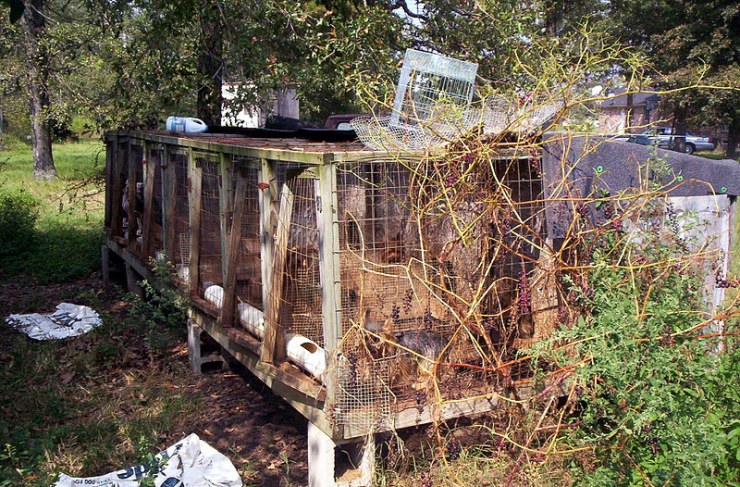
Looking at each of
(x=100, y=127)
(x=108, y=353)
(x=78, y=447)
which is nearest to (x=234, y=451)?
(x=78, y=447)

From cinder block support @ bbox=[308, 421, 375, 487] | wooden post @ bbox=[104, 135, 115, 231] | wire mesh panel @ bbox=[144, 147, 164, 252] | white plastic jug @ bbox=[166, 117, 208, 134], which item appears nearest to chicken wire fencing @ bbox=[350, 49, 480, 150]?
cinder block support @ bbox=[308, 421, 375, 487]

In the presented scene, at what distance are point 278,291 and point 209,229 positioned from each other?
5.69 ft

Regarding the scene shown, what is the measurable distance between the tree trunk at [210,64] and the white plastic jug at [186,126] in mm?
1467

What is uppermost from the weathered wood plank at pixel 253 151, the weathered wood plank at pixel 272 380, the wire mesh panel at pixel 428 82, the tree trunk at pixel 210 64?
the tree trunk at pixel 210 64

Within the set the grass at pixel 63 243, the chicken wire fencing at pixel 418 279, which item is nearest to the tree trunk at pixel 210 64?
the grass at pixel 63 243

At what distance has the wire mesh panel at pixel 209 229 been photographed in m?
5.41

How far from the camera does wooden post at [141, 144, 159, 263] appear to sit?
6523 mm

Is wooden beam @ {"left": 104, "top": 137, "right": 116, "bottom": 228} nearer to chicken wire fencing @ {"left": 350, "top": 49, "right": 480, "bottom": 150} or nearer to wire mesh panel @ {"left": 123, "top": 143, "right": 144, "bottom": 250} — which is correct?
wire mesh panel @ {"left": 123, "top": 143, "right": 144, "bottom": 250}

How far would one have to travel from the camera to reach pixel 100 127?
8.75 m

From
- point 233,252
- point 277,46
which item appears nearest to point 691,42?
point 277,46

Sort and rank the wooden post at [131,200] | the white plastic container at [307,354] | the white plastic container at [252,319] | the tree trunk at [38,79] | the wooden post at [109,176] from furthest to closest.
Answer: the tree trunk at [38,79] → the wooden post at [109,176] → the wooden post at [131,200] → the white plastic container at [252,319] → the white plastic container at [307,354]

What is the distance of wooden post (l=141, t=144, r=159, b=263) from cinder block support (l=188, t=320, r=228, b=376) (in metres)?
1.34

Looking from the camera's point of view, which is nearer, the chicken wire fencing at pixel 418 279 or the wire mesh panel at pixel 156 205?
the chicken wire fencing at pixel 418 279

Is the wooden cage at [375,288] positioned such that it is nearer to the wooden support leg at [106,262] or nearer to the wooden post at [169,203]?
the wooden post at [169,203]
